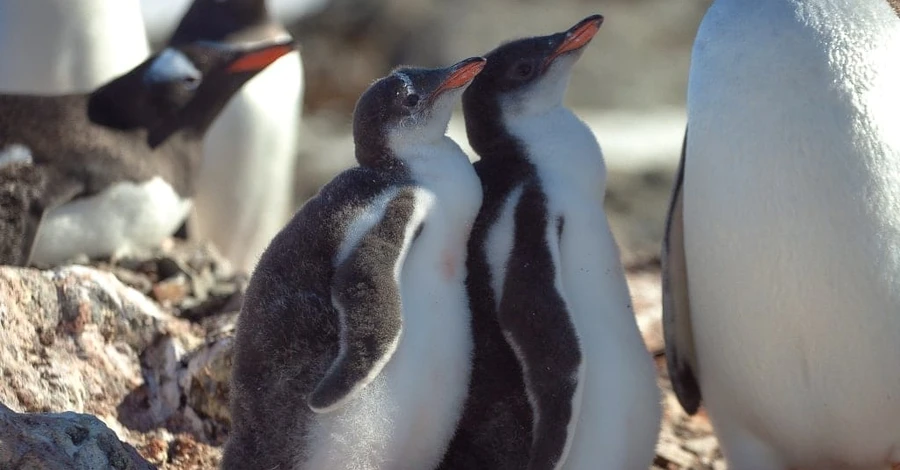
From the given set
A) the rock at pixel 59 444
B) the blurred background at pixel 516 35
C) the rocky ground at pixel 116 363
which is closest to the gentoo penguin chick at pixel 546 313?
the rock at pixel 59 444

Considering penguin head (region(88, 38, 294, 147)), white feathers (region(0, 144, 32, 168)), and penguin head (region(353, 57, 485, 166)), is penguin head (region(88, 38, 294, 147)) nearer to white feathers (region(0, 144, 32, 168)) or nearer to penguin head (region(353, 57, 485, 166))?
white feathers (region(0, 144, 32, 168))

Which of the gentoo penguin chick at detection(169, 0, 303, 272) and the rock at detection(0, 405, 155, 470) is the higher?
the rock at detection(0, 405, 155, 470)

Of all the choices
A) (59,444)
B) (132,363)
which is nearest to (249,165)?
(132,363)

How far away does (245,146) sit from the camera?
6.14 meters

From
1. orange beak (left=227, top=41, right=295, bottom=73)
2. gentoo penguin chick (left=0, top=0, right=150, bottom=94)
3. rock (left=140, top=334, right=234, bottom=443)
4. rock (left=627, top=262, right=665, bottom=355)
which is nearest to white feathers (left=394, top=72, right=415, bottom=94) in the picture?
rock (left=140, top=334, right=234, bottom=443)

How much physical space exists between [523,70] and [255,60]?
212cm

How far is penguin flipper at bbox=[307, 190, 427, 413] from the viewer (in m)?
2.61

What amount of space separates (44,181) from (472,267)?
6.93ft

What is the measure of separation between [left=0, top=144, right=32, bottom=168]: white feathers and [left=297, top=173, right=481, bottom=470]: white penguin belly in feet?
7.08

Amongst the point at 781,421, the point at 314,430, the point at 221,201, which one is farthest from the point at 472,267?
the point at 221,201

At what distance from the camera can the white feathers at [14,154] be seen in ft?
14.9

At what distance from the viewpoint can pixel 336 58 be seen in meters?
13.9

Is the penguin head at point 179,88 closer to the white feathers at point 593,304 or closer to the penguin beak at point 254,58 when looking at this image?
the penguin beak at point 254,58

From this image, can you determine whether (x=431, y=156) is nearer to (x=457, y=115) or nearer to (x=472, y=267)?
(x=472, y=267)
